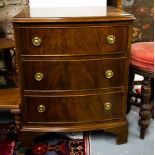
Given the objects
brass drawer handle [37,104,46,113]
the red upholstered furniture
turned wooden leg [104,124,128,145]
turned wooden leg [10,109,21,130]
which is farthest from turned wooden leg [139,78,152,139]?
turned wooden leg [10,109,21,130]

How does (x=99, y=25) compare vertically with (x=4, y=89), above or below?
above

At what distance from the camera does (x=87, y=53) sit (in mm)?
1425

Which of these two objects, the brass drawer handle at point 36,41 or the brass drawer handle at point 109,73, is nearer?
the brass drawer handle at point 36,41

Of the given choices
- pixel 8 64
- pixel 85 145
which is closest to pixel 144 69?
pixel 85 145

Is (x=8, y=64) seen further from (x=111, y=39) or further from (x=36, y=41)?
(x=111, y=39)

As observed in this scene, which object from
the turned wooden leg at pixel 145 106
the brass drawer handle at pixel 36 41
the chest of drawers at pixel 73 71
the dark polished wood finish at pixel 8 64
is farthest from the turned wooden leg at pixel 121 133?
the dark polished wood finish at pixel 8 64

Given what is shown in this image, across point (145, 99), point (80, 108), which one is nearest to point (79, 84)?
point (80, 108)

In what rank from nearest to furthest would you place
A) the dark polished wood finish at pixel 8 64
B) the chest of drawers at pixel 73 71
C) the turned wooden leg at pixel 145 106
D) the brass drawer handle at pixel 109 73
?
the chest of drawers at pixel 73 71, the brass drawer handle at pixel 109 73, the turned wooden leg at pixel 145 106, the dark polished wood finish at pixel 8 64

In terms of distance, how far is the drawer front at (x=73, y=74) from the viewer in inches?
56.8

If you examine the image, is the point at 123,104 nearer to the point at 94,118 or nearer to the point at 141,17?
the point at 94,118

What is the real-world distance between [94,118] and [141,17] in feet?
4.30

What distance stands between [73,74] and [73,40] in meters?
0.21

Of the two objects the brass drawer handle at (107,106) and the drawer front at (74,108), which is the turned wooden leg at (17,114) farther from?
the brass drawer handle at (107,106)

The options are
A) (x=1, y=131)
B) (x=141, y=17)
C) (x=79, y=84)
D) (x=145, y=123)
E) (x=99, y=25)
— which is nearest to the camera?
(x=99, y=25)
